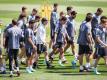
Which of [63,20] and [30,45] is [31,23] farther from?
[63,20]

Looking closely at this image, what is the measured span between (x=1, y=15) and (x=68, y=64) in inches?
831

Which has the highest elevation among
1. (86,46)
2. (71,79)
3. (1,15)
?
(1,15)

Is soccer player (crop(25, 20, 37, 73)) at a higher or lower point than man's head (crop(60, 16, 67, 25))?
lower

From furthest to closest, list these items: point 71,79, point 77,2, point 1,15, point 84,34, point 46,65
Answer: point 77,2
point 1,15
point 46,65
point 84,34
point 71,79

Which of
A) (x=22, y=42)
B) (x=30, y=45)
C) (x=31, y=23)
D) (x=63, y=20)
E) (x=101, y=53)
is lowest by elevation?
(x=101, y=53)

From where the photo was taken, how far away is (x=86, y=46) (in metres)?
20.0

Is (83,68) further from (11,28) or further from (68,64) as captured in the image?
(11,28)

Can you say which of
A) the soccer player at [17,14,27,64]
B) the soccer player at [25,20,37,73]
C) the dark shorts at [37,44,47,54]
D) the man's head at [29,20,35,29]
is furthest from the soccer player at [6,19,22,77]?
the dark shorts at [37,44,47,54]

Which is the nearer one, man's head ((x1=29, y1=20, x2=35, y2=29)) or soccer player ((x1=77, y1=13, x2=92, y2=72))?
man's head ((x1=29, y1=20, x2=35, y2=29))

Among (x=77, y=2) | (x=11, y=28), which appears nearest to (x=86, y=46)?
(x=11, y=28)

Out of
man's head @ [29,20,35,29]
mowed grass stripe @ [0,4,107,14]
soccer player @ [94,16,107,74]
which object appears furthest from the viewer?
mowed grass stripe @ [0,4,107,14]

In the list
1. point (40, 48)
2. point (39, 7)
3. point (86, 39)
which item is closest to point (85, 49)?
point (86, 39)

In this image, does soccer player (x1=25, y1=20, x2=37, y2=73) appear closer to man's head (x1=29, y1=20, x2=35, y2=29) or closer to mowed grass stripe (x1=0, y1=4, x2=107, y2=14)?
man's head (x1=29, y1=20, x2=35, y2=29)

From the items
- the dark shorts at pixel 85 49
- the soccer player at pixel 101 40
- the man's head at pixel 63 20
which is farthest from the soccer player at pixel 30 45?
the soccer player at pixel 101 40
